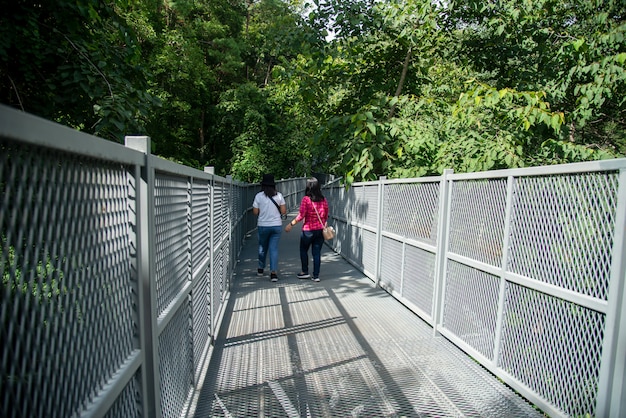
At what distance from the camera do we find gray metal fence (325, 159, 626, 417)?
102 inches

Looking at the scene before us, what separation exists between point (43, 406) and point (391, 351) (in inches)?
148

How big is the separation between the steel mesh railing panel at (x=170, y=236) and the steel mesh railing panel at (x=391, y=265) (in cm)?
383

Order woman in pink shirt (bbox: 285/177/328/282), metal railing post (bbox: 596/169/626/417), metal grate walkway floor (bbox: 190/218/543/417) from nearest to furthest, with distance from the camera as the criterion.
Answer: metal railing post (bbox: 596/169/626/417)
metal grate walkway floor (bbox: 190/218/543/417)
woman in pink shirt (bbox: 285/177/328/282)

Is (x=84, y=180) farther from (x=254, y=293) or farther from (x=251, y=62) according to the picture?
(x=251, y=62)

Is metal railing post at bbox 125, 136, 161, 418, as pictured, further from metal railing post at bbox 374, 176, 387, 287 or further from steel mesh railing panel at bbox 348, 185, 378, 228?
steel mesh railing panel at bbox 348, 185, 378, 228

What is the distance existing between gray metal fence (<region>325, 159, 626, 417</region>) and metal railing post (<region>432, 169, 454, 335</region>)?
0.01 meters

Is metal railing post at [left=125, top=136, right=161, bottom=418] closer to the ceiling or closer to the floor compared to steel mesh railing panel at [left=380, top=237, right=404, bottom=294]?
closer to the ceiling

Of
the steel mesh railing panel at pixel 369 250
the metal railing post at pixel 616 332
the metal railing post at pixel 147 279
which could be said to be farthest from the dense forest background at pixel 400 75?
the metal railing post at pixel 616 332

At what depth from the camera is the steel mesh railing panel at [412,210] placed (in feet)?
17.4

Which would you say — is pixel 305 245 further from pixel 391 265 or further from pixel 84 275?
pixel 84 275

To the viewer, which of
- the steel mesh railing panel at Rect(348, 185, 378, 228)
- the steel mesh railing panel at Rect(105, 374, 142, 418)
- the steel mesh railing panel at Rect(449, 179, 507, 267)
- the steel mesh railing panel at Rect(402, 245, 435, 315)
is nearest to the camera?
the steel mesh railing panel at Rect(105, 374, 142, 418)

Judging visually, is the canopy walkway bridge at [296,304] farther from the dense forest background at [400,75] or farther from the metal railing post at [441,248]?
the dense forest background at [400,75]

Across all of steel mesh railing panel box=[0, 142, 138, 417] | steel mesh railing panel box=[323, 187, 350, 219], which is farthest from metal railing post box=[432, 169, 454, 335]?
steel mesh railing panel box=[323, 187, 350, 219]

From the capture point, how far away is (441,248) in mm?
4980
